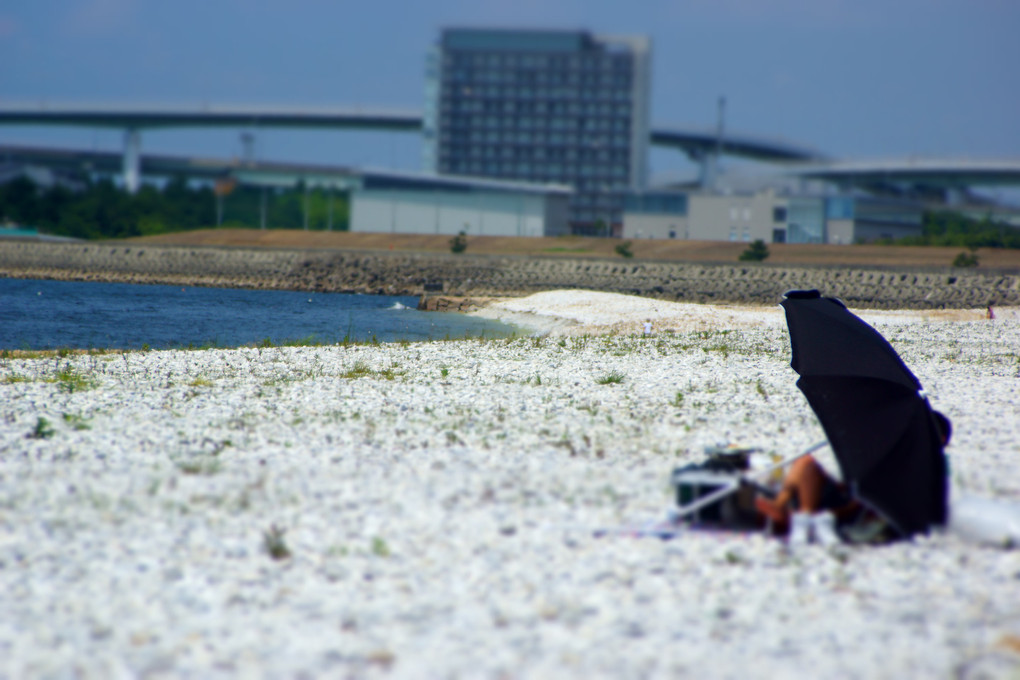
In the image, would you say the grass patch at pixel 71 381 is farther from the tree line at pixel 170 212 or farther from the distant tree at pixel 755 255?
the tree line at pixel 170 212

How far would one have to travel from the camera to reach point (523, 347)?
77.9 ft

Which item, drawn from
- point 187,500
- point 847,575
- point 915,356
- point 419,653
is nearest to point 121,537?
point 187,500

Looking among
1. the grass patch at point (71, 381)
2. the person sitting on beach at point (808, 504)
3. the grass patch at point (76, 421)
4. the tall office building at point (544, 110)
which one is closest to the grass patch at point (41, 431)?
the grass patch at point (76, 421)

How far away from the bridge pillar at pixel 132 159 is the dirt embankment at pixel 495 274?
177 feet

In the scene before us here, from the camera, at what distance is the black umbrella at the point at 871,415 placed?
744cm

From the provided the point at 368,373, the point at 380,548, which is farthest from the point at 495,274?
the point at 380,548

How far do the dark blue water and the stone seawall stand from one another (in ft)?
38.7

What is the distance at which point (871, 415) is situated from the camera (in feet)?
28.6

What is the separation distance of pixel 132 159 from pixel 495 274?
90.2 m

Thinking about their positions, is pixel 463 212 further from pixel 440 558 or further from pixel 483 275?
pixel 440 558

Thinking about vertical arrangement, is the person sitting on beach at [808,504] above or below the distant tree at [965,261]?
below

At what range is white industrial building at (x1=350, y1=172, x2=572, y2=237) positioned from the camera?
112500 mm

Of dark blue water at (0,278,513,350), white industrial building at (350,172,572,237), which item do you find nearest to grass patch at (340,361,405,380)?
dark blue water at (0,278,513,350)

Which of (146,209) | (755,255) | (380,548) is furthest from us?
(146,209)
